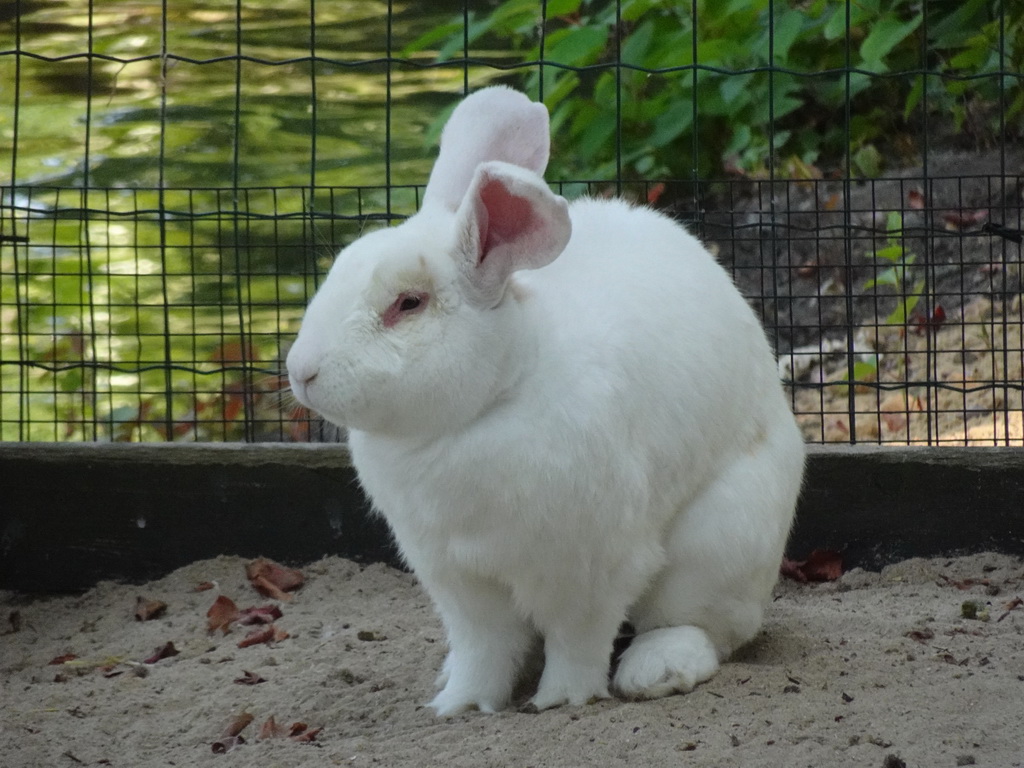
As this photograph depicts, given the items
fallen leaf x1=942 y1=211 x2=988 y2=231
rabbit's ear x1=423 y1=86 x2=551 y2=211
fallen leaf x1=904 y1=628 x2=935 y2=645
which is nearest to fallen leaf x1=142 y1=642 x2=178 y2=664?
rabbit's ear x1=423 y1=86 x2=551 y2=211

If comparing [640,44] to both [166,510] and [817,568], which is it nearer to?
[817,568]

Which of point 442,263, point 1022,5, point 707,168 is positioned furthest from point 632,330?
point 707,168

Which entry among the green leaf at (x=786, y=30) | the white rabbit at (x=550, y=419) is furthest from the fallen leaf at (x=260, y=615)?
the green leaf at (x=786, y=30)

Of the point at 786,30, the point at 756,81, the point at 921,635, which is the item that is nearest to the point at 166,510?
the point at 921,635

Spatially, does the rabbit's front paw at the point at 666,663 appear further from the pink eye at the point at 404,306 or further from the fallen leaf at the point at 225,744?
the pink eye at the point at 404,306

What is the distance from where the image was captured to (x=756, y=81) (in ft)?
19.0

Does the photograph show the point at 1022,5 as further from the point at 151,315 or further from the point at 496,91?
the point at 151,315

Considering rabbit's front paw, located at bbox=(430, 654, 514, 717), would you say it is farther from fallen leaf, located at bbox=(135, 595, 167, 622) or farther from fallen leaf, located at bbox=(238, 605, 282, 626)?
fallen leaf, located at bbox=(135, 595, 167, 622)

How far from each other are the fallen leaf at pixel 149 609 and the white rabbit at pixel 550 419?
1.12 metres

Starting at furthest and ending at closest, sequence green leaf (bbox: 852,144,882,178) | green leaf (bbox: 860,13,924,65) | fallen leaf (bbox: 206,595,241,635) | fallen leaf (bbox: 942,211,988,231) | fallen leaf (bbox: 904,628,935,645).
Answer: green leaf (bbox: 852,144,882,178), fallen leaf (bbox: 942,211,988,231), green leaf (bbox: 860,13,924,65), fallen leaf (bbox: 206,595,241,635), fallen leaf (bbox: 904,628,935,645)

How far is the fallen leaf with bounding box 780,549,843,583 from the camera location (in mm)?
3973

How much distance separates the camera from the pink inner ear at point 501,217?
248cm

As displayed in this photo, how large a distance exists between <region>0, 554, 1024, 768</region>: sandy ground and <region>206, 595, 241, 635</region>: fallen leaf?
0.03m

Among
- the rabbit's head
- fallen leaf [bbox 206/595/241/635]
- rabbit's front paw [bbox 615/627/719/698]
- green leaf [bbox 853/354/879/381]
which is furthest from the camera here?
green leaf [bbox 853/354/879/381]
